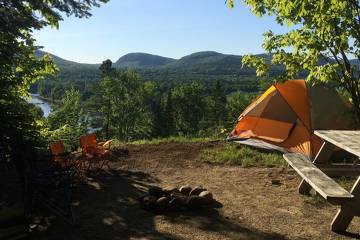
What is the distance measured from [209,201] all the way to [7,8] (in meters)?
5.37

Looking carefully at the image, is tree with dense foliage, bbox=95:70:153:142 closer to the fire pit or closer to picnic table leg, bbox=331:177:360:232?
the fire pit

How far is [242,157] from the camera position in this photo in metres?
11.0

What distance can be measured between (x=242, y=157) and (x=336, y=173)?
3.70 metres

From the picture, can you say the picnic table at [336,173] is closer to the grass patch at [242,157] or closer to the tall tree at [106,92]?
the grass patch at [242,157]

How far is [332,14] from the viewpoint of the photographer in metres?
7.72

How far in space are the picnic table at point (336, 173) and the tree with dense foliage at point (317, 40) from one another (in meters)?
1.62

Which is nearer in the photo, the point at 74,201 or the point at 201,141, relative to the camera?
the point at 74,201

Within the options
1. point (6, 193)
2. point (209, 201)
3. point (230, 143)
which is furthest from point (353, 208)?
point (230, 143)

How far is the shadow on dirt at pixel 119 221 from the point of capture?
556 centimetres

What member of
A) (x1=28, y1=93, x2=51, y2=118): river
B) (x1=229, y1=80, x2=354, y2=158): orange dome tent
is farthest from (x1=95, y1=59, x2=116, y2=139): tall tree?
(x1=229, y1=80, x2=354, y2=158): orange dome tent

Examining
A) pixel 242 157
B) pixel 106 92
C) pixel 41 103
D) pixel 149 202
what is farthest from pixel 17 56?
pixel 106 92

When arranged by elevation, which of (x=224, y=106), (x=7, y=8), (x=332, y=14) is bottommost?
(x=224, y=106)

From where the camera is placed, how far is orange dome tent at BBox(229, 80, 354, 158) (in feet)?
36.8

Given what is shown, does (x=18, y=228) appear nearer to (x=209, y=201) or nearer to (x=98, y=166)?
(x=209, y=201)
